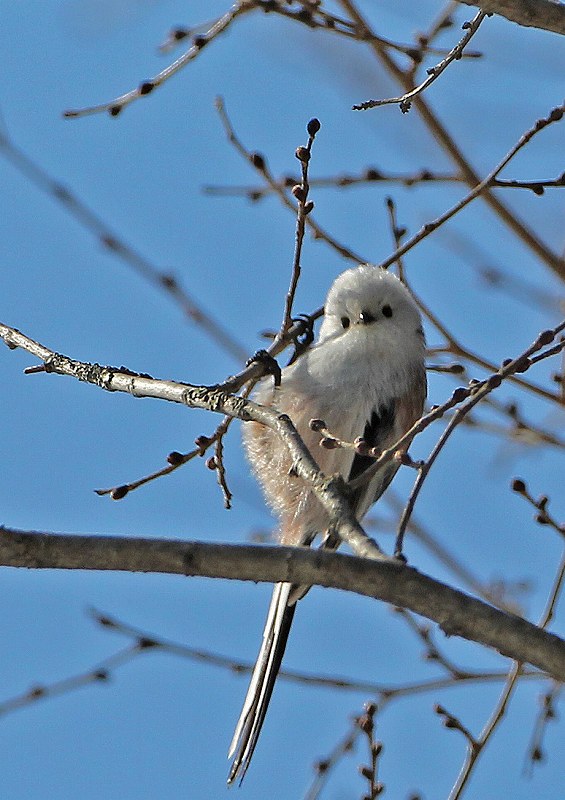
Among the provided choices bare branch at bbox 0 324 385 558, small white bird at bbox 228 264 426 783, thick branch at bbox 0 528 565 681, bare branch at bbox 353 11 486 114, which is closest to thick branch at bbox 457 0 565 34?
bare branch at bbox 353 11 486 114

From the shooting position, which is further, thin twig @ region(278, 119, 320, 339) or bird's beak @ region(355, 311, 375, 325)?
bird's beak @ region(355, 311, 375, 325)

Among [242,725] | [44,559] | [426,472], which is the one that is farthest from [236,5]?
[242,725]

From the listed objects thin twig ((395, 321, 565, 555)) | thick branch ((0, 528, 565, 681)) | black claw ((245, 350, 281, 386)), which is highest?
black claw ((245, 350, 281, 386))

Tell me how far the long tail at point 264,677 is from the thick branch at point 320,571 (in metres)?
1.15

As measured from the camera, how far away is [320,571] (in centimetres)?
153

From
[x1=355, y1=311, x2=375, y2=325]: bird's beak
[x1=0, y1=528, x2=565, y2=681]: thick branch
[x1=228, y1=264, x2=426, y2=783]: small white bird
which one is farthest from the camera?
[x1=355, y1=311, x2=375, y2=325]: bird's beak

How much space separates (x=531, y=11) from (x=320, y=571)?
934 mm

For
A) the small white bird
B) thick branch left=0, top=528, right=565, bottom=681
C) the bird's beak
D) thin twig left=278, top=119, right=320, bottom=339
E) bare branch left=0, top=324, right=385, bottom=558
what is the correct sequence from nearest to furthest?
1. thick branch left=0, top=528, right=565, bottom=681
2. bare branch left=0, top=324, right=385, bottom=558
3. thin twig left=278, top=119, right=320, bottom=339
4. the small white bird
5. the bird's beak

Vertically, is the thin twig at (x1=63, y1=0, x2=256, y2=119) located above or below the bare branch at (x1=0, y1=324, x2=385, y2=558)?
above

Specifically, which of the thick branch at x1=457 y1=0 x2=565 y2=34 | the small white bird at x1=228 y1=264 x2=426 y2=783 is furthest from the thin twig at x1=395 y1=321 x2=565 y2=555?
the small white bird at x1=228 y1=264 x2=426 y2=783

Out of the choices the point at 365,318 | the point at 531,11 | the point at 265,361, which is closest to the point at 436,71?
the point at 531,11

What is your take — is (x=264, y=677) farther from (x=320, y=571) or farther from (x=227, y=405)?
(x=320, y=571)

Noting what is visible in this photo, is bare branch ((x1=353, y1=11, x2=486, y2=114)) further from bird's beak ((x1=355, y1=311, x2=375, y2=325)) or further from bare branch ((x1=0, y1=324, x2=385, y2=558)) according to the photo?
bird's beak ((x1=355, y1=311, x2=375, y2=325))

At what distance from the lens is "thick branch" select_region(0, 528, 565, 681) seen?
151 cm
